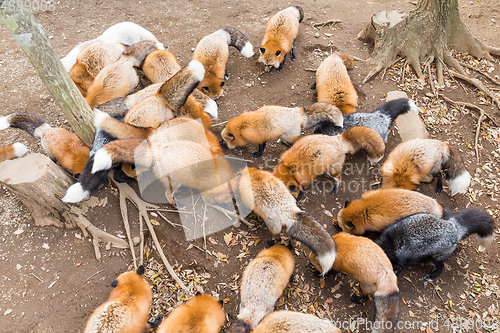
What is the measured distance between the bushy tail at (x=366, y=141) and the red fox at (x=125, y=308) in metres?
4.23

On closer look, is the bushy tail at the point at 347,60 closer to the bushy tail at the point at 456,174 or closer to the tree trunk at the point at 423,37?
the tree trunk at the point at 423,37

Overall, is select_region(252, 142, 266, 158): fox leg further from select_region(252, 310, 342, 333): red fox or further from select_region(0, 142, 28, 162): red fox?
select_region(0, 142, 28, 162): red fox

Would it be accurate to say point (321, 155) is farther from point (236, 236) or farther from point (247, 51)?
point (247, 51)

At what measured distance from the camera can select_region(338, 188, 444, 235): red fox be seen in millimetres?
4539

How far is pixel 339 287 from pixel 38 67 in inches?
211

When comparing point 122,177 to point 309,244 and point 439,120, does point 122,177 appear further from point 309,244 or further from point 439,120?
point 439,120

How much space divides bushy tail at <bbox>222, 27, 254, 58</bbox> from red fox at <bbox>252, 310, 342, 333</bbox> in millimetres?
5952

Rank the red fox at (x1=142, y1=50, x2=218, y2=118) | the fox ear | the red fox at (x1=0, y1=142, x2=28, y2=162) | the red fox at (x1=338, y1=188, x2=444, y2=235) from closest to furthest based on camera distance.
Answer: the fox ear
the red fox at (x1=338, y1=188, x2=444, y2=235)
the red fox at (x1=0, y1=142, x2=28, y2=162)
the red fox at (x1=142, y1=50, x2=218, y2=118)

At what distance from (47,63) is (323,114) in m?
4.60

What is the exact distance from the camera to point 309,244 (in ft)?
13.6

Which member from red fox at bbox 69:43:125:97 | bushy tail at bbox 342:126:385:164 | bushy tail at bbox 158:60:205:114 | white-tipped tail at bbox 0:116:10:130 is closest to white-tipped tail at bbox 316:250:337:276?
bushy tail at bbox 342:126:385:164

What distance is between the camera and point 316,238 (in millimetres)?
4137

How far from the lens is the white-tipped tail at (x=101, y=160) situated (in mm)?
4211

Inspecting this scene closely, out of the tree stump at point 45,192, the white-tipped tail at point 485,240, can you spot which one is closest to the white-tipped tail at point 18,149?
the tree stump at point 45,192
